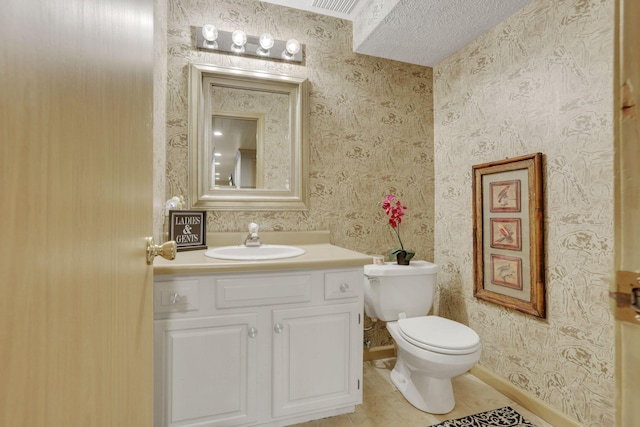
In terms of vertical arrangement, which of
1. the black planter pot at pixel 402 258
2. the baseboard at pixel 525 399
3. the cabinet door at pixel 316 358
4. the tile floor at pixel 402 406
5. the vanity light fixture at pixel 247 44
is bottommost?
the tile floor at pixel 402 406

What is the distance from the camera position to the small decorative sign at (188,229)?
5.42 feet

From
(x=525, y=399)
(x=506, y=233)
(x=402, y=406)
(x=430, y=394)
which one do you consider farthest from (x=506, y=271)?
(x=402, y=406)

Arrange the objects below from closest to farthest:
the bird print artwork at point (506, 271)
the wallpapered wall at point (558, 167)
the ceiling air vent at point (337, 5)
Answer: the wallpapered wall at point (558, 167)
the bird print artwork at point (506, 271)
the ceiling air vent at point (337, 5)

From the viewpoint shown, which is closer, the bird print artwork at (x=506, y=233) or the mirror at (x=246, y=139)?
the bird print artwork at (x=506, y=233)

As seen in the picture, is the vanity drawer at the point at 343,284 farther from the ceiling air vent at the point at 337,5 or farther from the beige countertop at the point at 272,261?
the ceiling air vent at the point at 337,5

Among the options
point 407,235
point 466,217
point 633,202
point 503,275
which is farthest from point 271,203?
point 633,202

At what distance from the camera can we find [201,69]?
1.88 meters

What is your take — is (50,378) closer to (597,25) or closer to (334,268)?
(334,268)

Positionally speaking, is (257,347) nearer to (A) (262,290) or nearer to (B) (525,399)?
(A) (262,290)

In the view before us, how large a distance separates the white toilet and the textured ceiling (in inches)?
57.6

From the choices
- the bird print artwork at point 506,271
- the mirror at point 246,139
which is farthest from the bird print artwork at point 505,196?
the mirror at point 246,139

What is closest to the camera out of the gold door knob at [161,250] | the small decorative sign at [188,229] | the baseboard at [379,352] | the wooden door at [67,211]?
the wooden door at [67,211]

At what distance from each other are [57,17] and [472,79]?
90.0 inches

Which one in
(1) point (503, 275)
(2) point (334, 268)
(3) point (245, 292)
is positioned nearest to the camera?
(3) point (245, 292)
